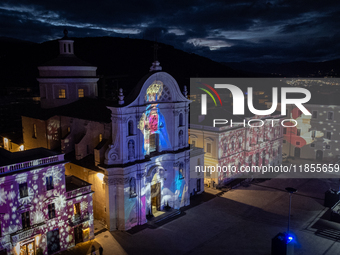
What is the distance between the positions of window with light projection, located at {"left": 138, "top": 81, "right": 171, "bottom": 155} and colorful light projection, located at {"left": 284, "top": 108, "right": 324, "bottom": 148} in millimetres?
32529

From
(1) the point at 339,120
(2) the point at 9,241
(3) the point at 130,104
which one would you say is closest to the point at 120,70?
(1) the point at 339,120

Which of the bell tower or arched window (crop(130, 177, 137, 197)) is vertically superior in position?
the bell tower

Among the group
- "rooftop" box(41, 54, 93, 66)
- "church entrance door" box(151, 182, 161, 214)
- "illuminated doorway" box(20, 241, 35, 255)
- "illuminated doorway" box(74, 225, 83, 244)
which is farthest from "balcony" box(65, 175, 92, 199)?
"rooftop" box(41, 54, 93, 66)

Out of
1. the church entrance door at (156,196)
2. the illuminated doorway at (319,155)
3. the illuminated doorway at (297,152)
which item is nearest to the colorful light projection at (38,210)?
the church entrance door at (156,196)

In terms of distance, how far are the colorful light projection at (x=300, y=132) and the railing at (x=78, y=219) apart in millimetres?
43315

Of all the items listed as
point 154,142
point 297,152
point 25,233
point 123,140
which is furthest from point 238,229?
point 297,152

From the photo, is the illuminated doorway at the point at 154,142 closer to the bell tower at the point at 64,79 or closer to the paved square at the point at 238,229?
the paved square at the point at 238,229

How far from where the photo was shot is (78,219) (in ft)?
87.8

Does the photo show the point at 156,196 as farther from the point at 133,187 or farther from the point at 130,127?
the point at 130,127

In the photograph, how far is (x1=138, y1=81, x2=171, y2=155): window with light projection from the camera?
3158cm

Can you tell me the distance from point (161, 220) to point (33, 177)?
1457 centimetres

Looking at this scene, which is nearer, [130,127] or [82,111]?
[130,127]

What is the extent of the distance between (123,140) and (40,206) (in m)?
9.41

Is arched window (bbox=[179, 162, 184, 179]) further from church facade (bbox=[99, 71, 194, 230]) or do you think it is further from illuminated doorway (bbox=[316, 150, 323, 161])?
illuminated doorway (bbox=[316, 150, 323, 161])
